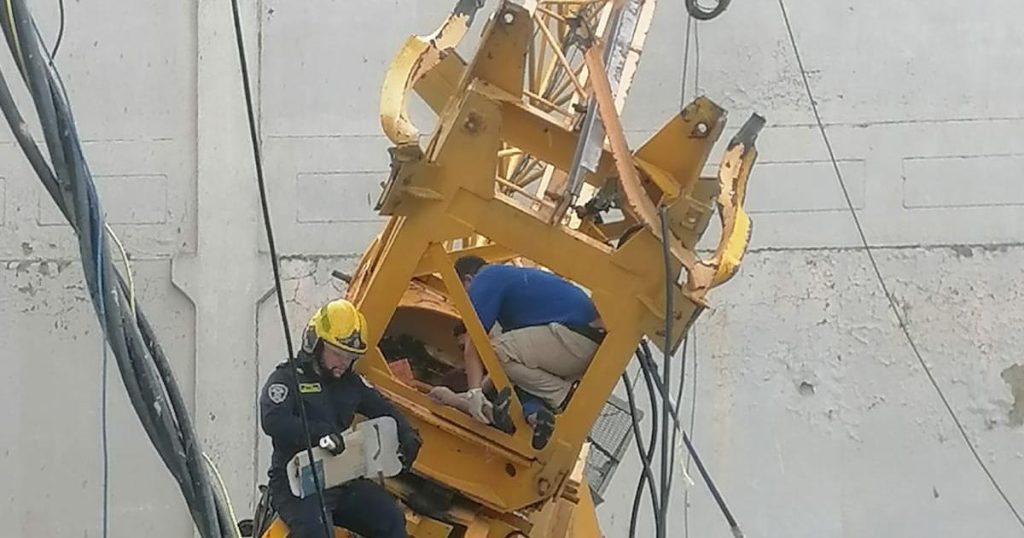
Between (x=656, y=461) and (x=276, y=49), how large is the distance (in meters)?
3.86

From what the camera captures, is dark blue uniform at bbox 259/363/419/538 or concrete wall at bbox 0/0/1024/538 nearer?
dark blue uniform at bbox 259/363/419/538

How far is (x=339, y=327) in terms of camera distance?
4.11m

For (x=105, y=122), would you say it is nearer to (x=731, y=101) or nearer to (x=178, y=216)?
(x=178, y=216)

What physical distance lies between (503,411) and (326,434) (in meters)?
0.63

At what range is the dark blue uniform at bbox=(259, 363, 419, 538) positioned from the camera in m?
4.10

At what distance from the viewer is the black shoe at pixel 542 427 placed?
172 inches

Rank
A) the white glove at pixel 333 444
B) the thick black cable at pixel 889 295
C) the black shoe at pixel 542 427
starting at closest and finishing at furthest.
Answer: the white glove at pixel 333 444 < the black shoe at pixel 542 427 < the thick black cable at pixel 889 295

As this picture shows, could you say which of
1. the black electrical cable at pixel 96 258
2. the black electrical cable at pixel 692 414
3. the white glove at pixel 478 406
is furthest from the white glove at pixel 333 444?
the black electrical cable at pixel 692 414

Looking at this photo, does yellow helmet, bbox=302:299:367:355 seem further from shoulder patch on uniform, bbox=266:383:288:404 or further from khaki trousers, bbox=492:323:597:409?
khaki trousers, bbox=492:323:597:409

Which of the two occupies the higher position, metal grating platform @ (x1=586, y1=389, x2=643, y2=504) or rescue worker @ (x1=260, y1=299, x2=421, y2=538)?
rescue worker @ (x1=260, y1=299, x2=421, y2=538)

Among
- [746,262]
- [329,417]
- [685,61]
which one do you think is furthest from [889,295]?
[329,417]

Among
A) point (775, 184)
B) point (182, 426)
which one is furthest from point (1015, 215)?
point (182, 426)

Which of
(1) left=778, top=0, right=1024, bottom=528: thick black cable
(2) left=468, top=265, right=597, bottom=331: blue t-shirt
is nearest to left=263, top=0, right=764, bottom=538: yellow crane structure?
(2) left=468, top=265, right=597, bottom=331: blue t-shirt

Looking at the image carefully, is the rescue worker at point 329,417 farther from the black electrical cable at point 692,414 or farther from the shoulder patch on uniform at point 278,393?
Result: the black electrical cable at point 692,414
